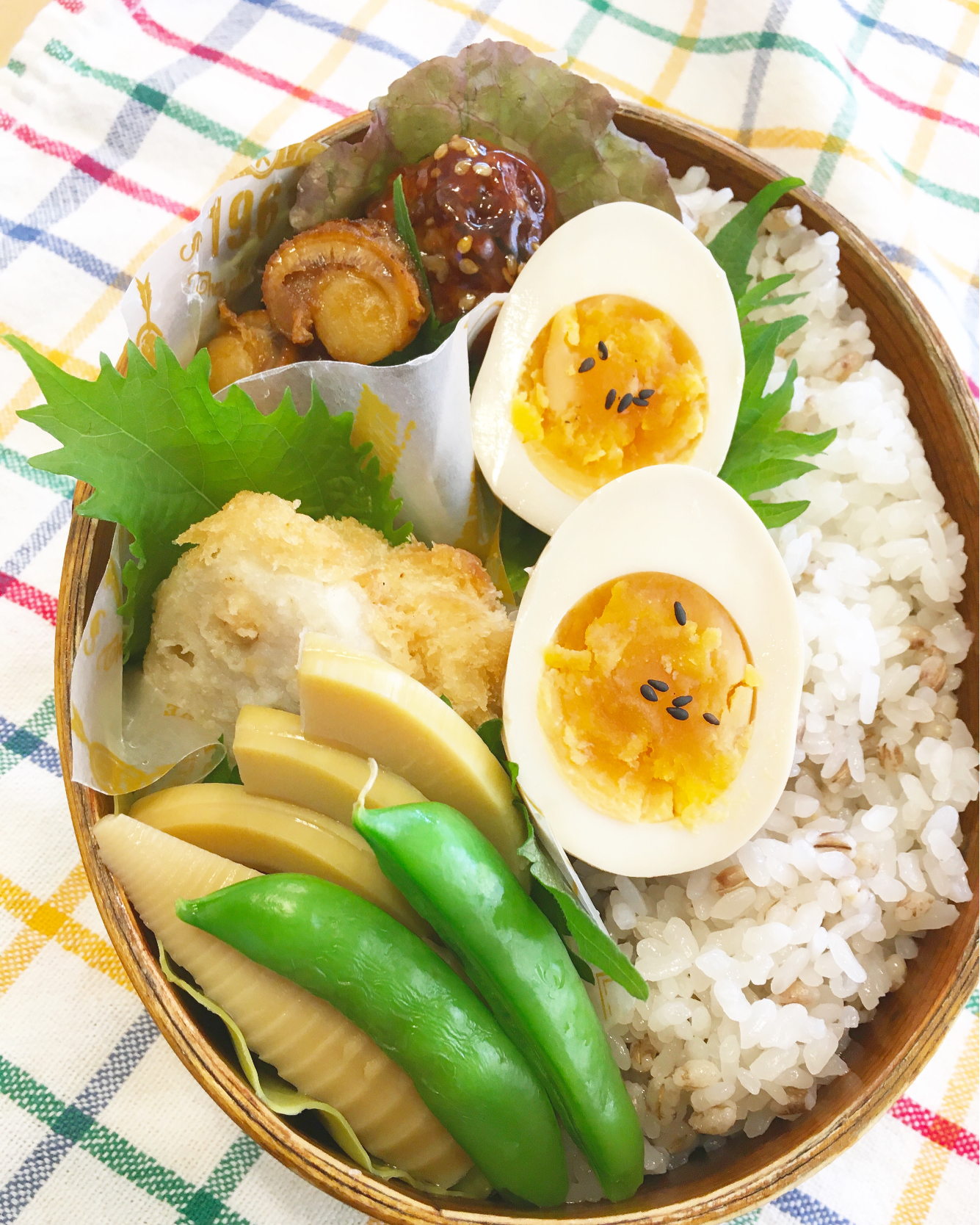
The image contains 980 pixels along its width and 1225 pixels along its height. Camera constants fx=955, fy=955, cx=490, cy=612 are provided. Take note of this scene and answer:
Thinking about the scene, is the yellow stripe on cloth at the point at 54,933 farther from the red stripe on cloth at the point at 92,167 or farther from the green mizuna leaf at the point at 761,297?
the green mizuna leaf at the point at 761,297

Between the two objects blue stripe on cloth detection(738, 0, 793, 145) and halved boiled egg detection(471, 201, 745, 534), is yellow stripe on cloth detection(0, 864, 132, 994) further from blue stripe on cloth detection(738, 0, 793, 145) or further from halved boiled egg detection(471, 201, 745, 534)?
blue stripe on cloth detection(738, 0, 793, 145)

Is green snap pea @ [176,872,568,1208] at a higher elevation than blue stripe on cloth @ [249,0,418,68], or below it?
below

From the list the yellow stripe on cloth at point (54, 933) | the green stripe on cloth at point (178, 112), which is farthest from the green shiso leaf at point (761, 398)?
the yellow stripe on cloth at point (54, 933)

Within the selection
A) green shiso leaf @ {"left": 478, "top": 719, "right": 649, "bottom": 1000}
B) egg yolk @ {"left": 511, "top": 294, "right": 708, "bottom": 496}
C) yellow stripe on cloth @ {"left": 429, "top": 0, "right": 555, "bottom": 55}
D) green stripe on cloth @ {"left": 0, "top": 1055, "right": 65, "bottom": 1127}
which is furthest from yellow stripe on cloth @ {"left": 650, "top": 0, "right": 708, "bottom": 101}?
green stripe on cloth @ {"left": 0, "top": 1055, "right": 65, "bottom": 1127}

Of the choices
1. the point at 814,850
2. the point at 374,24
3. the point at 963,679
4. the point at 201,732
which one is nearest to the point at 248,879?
the point at 201,732

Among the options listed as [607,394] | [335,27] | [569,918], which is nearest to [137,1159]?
[569,918]

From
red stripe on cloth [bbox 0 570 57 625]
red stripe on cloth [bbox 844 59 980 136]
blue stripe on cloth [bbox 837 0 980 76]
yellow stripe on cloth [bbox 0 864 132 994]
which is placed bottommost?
yellow stripe on cloth [bbox 0 864 132 994]
